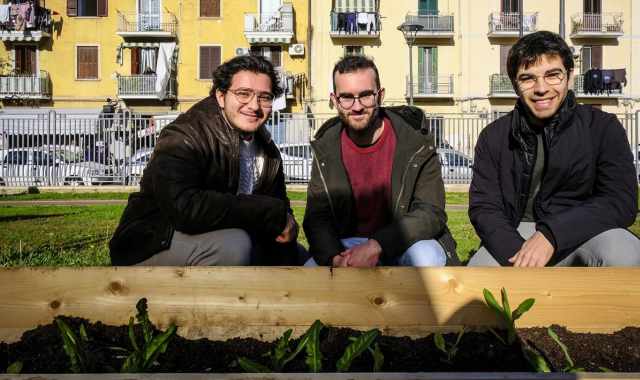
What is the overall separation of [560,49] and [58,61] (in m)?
31.3

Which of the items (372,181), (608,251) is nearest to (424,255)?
(372,181)

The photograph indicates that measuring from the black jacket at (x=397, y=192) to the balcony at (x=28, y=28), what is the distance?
30080 millimetres

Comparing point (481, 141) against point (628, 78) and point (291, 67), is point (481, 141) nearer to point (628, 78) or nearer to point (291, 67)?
point (291, 67)

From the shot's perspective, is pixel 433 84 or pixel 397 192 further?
pixel 433 84

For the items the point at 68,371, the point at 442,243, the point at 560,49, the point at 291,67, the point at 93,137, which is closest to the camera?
the point at 68,371

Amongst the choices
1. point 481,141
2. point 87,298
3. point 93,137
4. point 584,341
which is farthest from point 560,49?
point 93,137

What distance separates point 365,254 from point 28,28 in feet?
101

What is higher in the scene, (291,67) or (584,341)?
(291,67)

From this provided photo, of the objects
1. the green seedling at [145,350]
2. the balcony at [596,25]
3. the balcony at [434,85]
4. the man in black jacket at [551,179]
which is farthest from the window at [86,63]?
the green seedling at [145,350]

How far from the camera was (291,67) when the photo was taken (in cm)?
3025

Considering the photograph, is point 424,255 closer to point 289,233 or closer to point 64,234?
point 289,233

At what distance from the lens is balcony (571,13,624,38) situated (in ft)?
100.0

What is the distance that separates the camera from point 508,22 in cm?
3019

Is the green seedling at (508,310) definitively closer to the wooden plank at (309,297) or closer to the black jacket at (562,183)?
the wooden plank at (309,297)
